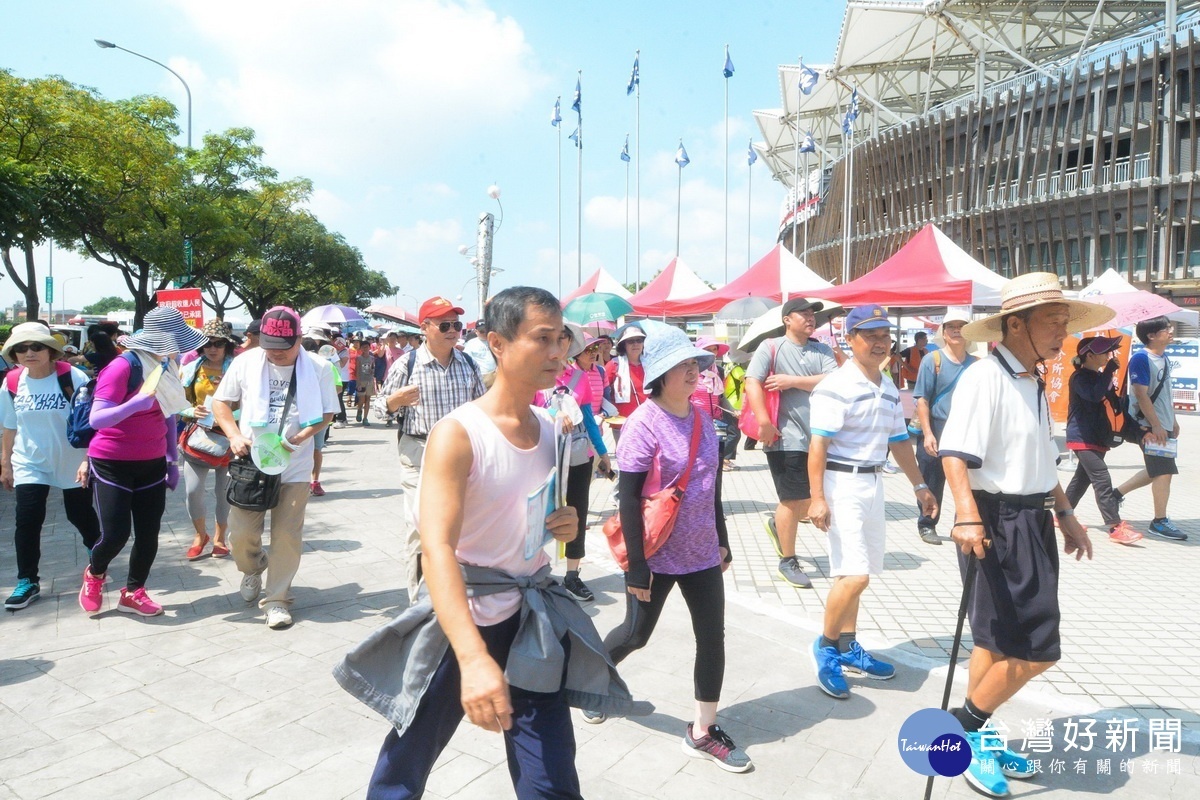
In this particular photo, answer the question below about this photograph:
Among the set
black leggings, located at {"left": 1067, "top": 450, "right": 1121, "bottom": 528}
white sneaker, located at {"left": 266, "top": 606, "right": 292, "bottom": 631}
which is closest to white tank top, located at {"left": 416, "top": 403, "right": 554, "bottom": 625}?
white sneaker, located at {"left": 266, "top": 606, "right": 292, "bottom": 631}

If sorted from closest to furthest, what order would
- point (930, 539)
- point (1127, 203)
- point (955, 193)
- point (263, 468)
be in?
1. point (263, 468)
2. point (930, 539)
3. point (1127, 203)
4. point (955, 193)

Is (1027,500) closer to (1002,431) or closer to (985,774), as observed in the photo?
(1002,431)

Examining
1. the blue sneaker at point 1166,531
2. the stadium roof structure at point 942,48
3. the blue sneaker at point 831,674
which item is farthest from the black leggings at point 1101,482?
the stadium roof structure at point 942,48

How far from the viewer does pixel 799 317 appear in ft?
18.4

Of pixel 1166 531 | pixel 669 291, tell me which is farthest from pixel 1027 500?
pixel 669 291

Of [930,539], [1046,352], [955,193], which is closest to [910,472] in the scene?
[1046,352]

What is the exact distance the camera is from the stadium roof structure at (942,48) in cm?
4272

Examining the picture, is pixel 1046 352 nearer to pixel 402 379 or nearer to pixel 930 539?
pixel 402 379

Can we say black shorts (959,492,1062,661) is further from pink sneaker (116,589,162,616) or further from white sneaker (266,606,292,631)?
pink sneaker (116,589,162,616)

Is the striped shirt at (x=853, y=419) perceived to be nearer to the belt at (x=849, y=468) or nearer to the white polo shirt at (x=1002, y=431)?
the belt at (x=849, y=468)

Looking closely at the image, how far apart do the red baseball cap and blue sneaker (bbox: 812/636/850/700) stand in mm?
2551

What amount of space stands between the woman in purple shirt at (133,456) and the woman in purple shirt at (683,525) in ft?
10.0

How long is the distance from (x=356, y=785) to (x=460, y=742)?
46cm

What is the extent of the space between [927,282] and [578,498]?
7955mm
